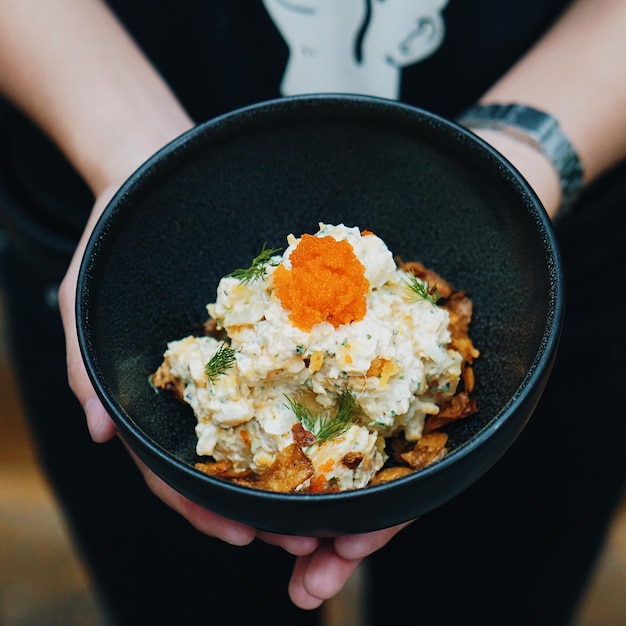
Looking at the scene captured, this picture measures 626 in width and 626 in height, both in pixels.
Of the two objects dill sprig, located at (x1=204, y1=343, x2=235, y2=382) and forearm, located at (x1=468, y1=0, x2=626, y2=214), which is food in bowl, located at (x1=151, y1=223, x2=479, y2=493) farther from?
forearm, located at (x1=468, y1=0, x2=626, y2=214)

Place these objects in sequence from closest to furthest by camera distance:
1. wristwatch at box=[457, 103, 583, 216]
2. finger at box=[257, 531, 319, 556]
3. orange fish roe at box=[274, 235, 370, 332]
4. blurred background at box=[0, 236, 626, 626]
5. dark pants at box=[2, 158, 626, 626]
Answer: orange fish roe at box=[274, 235, 370, 332], finger at box=[257, 531, 319, 556], wristwatch at box=[457, 103, 583, 216], dark pants at box=[2, 158, 626, 626], blurred background at box=[0, 236, 626, 626]

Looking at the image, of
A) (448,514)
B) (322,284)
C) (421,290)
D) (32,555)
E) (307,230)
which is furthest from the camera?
(32,555)

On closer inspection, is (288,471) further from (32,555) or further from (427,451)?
(32,555)

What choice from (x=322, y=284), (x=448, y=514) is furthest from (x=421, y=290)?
(x=448, y=514)

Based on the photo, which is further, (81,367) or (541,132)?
(541,132)

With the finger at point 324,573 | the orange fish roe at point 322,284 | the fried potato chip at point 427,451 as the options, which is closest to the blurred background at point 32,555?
the finger at point 324,573

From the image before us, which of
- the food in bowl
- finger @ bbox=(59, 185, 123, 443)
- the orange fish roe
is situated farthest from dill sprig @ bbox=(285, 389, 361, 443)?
finger @ bbox=(59, 185, 123, 443)

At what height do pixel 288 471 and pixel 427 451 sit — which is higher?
pixel 288 471

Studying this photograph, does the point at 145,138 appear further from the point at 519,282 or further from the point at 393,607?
the point at 393,607

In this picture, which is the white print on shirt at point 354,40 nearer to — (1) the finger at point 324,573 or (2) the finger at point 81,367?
(2) the finger at point 81,367
